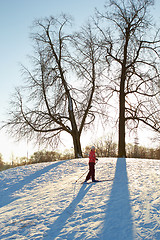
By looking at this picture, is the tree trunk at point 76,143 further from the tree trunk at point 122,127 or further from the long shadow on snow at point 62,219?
the long shadow on snow at point 62,219

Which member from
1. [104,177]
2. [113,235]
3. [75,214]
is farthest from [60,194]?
[113,235]

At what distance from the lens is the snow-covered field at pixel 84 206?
16.8 ft

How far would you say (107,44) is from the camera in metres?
16.4

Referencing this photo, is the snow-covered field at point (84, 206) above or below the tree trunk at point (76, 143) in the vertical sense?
below

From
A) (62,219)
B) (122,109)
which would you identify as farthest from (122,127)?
(62,219)

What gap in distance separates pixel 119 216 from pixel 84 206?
1266mm

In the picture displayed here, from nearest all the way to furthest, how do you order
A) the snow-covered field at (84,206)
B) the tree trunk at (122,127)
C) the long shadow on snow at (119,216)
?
the long shadow on snow at (119,216)
the snow-covered field at (84,206)
the tree trunk at (122,127)

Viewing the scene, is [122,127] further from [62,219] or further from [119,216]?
[62,219]

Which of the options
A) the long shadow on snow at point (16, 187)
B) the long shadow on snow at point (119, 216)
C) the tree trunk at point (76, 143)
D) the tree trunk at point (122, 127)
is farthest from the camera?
the tree trunk at point (76, 143)

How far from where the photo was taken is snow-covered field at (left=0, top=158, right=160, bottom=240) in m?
5.11

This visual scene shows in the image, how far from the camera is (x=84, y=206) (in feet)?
21.5

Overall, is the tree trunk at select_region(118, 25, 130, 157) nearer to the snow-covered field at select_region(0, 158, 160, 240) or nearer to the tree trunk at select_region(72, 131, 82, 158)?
the tree trunk at select_region(72, 131, 82, 158)

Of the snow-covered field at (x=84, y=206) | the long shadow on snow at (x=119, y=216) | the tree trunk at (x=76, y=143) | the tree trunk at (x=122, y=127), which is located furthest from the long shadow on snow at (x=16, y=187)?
the tree trunk at (x=122, y=127)

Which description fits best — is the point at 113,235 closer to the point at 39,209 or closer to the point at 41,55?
the point at 39,209
